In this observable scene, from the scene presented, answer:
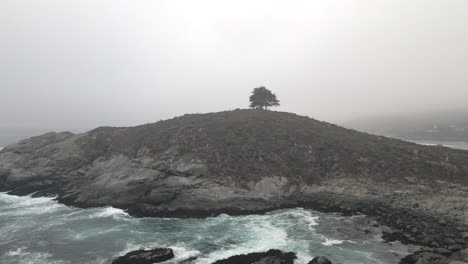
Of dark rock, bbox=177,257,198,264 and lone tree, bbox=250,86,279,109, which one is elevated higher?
lone tree, bbox=250,86,279,109

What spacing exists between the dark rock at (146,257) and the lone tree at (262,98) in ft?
243

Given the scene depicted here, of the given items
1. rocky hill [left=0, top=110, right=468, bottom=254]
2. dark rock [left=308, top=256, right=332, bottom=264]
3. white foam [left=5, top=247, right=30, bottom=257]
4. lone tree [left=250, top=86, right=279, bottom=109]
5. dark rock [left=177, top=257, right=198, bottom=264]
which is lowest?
white foam [left=5, top=247, right=30, bottom=257]

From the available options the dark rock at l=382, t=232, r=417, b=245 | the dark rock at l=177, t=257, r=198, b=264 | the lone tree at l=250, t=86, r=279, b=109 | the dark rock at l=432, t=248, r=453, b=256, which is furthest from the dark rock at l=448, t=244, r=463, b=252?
the lone tree at l=250, t=86, r=279, b=109

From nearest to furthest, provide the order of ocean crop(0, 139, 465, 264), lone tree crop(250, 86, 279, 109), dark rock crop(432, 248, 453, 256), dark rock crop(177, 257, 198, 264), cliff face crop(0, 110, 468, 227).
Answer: dark rock crop(432, 248, 453, 256) < dark rock crop(177, 257, 198, 264) < ocean crop(0, 139, 465, 264) < cliff face crop(0, 110, 468, 227) < lone tree crop(250, 86, 279, 109)

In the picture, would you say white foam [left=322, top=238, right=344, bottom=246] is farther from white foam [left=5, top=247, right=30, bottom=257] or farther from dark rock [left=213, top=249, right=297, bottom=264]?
white foam [left=5, top=247, right=30, bottom=257]

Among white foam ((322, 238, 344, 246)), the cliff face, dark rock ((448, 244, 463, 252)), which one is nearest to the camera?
dark rock ((448, 244, 463, 252))

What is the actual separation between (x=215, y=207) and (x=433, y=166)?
39.7 m

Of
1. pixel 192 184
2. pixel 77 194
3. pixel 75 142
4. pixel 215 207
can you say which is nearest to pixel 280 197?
pixel 215 207

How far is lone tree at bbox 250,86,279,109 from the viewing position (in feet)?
351

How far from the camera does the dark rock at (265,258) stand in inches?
1374

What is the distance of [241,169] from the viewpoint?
63156mm

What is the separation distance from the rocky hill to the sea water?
4.12 meters

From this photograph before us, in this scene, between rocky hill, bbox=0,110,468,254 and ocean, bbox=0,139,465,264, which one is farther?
rocky hill, bbox=0,110,468,254

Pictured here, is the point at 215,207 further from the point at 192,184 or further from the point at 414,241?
the point at 414,241
